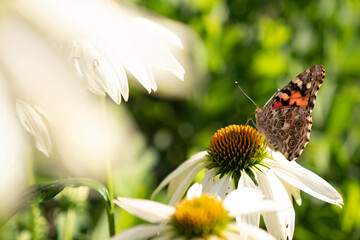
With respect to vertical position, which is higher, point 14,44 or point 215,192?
point 14,44

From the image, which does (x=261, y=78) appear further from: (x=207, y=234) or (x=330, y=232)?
(x=207, y=234)

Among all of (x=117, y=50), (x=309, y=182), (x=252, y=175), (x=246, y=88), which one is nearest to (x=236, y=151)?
(x=252, y=175)

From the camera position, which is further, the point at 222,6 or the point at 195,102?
the point at 222,6

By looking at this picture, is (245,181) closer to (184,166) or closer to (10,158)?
(184,166)

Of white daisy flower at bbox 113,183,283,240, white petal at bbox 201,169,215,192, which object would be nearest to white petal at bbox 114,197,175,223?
white daisy flower at bbox 113,183,283,240

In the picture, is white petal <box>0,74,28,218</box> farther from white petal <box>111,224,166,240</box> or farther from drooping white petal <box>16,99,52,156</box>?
white petal <box>111,224,166,240</box>

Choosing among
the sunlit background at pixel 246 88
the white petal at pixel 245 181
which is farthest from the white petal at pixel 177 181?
the sunlit background at pixel 246 88

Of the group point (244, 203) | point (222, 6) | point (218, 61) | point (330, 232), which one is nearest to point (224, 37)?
point (218, 61)
